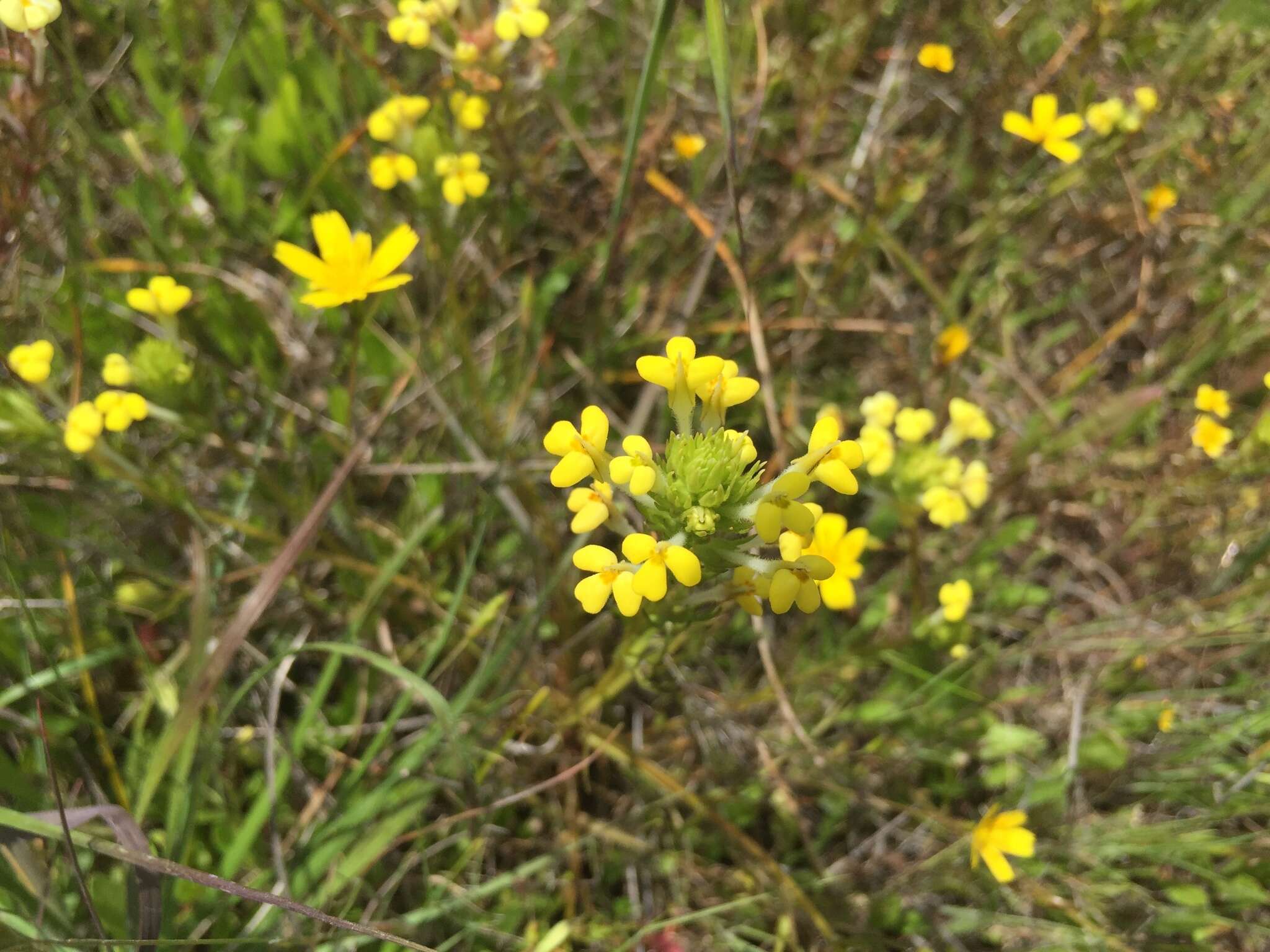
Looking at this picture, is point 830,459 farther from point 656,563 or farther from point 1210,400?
point 1210,400

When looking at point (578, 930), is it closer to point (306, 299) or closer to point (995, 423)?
point (306, 299)

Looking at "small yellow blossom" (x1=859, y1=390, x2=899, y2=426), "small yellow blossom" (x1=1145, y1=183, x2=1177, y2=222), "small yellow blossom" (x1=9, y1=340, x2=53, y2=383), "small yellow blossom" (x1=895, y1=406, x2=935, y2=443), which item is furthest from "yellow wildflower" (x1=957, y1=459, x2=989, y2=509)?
"small yellow blossom" (x1=9, y1=340, x2=53, y2=383)

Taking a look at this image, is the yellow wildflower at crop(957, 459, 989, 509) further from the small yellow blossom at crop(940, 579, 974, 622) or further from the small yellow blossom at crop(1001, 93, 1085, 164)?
the small yellow blossom at crop(1001, 93, 1085, 164)

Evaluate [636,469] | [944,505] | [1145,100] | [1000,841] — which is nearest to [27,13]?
[636,469]

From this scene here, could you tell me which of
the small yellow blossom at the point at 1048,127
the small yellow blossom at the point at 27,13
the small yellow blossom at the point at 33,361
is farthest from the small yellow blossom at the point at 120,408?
the small yellow blossom at the point at 1048,127

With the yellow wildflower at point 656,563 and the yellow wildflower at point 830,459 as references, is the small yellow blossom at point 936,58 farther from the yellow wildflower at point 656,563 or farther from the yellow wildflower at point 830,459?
the yellow wildflower at point 656,563

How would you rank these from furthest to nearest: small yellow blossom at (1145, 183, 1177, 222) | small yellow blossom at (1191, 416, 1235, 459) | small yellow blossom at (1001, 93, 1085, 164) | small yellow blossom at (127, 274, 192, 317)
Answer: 1. small yellow blossom at (1145, 183, 1177, 222)
2. small yellow blossom at (1001, 93, 1085, 164)
3. small yellow blossom at (1191, 416, 1235, 459)
4. small yellow blossom at (127, 274, 192, 317)

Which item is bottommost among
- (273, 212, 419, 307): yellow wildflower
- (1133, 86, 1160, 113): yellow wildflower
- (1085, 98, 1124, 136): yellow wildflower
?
(273, 212, 419, 307): yellow wildflower
